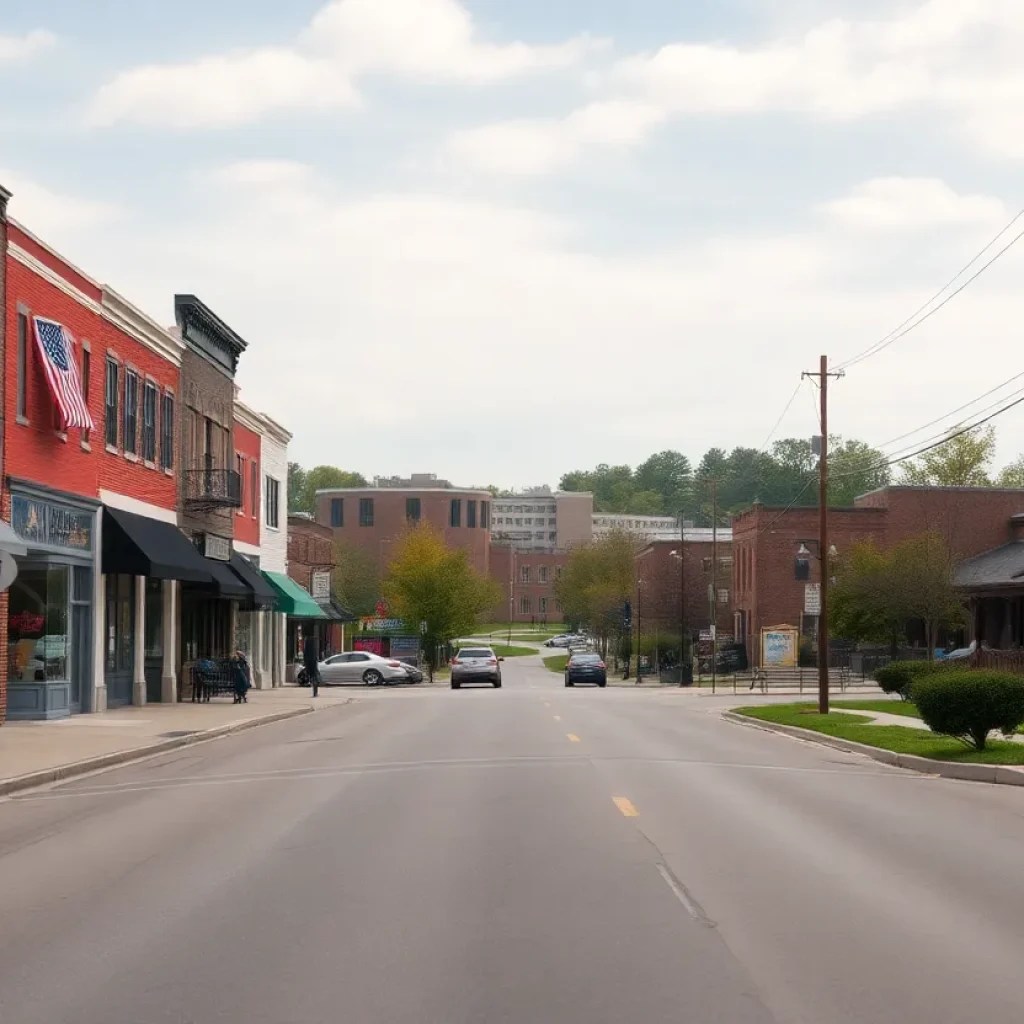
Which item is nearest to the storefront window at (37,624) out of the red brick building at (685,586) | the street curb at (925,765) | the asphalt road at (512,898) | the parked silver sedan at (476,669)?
the asphalt road at (512,898)

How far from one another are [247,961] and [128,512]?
28915 millimetres

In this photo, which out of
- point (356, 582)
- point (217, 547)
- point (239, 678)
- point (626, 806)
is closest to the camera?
point (626, 806)

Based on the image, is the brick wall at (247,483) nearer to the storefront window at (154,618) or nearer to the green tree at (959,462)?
the storefront window at (154,618)

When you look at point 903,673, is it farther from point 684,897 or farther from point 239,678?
point 684,897

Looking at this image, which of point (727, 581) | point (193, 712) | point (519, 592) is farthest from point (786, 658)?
point (519, 592)

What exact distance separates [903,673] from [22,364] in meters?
21.5

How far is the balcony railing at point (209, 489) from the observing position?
41812 mm

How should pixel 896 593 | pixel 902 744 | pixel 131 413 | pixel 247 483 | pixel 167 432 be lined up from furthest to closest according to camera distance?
pixel 896 593 < pixel 247 483 < pixel 167 432 < pixel 131 413 < pixel 902 744

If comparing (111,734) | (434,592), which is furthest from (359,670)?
(111,734)

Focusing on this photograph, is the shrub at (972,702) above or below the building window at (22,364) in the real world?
below

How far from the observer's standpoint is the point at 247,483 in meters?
51.5

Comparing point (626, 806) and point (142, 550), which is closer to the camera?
point (626, 806)

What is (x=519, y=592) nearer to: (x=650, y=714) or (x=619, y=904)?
(x=650, y=714)

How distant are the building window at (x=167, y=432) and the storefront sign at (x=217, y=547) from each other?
339 cm
